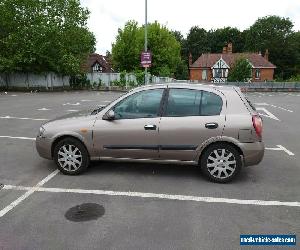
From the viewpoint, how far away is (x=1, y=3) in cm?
2869

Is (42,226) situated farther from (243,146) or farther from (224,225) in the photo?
(243,146)

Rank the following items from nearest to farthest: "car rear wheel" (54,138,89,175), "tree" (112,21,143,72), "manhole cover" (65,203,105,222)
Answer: "manhole cover" (65,203,105,222), "car rear wheel" (54,138,89,175), "tree" (112,21,143,72)

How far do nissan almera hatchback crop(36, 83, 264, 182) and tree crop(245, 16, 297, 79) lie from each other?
70012 mm

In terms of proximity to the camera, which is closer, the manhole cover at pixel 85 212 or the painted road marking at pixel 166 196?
the manhole cover at pixel 85 212

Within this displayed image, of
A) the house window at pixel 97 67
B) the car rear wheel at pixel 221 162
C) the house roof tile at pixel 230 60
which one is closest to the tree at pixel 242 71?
the house roof tile at pixel 230 60

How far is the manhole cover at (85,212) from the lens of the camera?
4.54 metres

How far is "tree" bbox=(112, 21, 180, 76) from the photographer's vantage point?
45844 millimetres

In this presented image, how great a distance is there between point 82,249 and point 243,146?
124 inches

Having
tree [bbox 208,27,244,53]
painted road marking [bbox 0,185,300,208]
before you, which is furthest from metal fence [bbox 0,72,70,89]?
tree [bbox 208,27,244,53]

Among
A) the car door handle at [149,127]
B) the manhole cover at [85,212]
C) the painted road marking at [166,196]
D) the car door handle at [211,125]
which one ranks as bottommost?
the manhole cover at [85,212]

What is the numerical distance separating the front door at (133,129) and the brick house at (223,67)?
5521 centimetres

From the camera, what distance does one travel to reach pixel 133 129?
19.4 feet

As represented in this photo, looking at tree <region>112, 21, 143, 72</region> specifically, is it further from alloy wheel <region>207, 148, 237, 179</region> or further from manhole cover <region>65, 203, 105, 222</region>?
manhole cover <region>65, 203, 105, 222</region>

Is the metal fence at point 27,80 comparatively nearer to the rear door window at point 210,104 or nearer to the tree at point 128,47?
the tree at point 128,47
